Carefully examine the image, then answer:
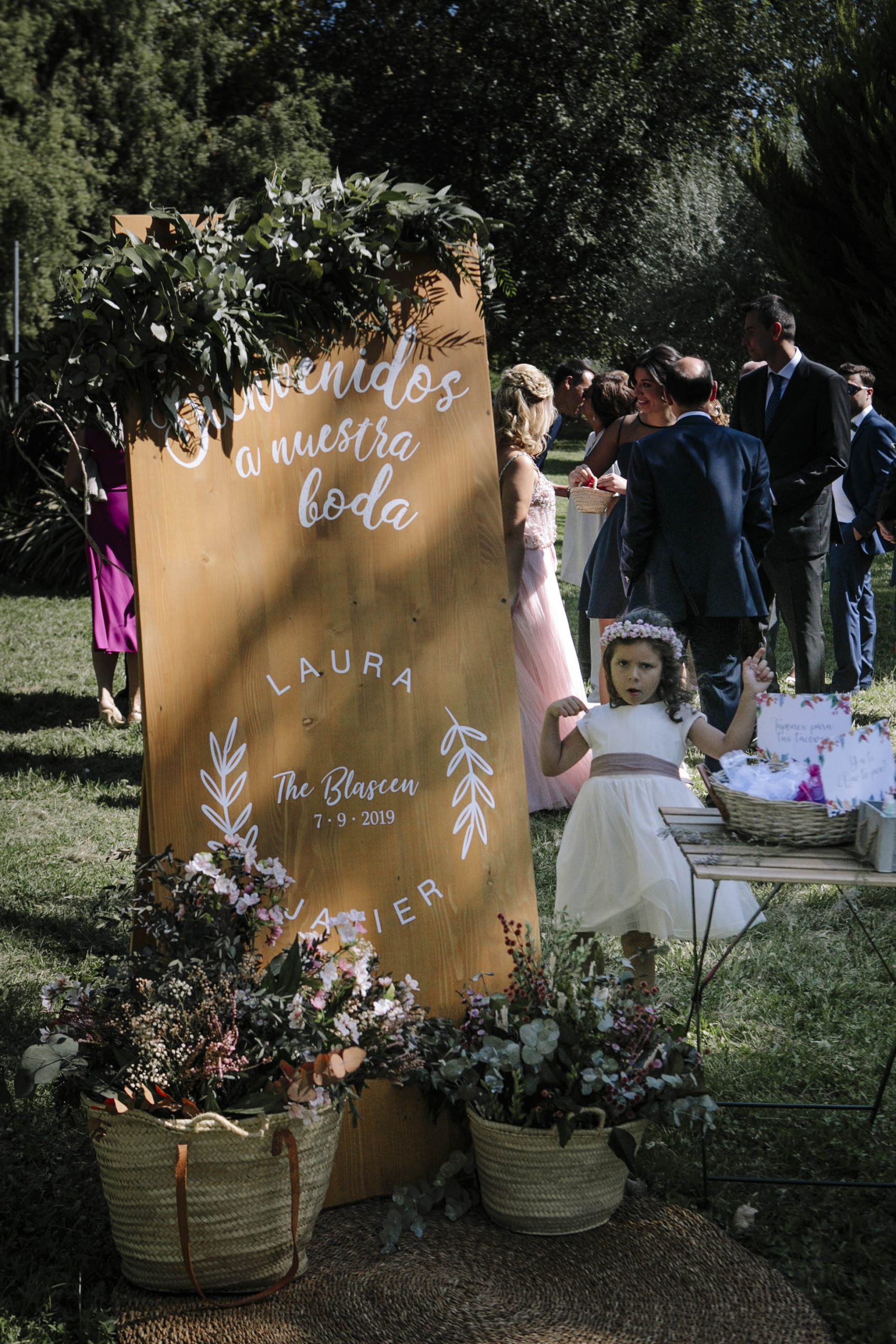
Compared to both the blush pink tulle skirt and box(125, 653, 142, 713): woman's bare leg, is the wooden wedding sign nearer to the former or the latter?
the blush pink tulle skirt

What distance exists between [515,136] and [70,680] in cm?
1710

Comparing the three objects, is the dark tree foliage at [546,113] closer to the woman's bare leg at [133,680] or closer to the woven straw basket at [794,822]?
Answer: the woman's bare leg at [133,680]

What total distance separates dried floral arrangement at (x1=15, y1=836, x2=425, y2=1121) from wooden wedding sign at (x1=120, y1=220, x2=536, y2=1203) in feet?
0.54

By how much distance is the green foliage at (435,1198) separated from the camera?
103 inches

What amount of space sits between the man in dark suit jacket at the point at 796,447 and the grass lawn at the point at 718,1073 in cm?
174

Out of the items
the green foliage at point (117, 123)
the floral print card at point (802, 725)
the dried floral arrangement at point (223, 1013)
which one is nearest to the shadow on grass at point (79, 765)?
the dried floral arrangement at point (223, 1013)

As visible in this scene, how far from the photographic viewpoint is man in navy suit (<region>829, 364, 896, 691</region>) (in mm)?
7098

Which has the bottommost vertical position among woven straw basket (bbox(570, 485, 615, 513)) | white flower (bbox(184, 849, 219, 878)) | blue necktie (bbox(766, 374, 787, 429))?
white flower (bbox(184, 849, 219, 878))

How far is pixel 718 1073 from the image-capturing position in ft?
10.8

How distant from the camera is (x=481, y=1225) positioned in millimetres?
2668

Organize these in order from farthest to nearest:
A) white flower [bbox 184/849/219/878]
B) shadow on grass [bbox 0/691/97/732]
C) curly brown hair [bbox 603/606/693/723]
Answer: shadow on grass [bbox 0/691/97/732], curly brown hair [bbox 603/606/693/723], white flower [bbox 184/849/219/878]

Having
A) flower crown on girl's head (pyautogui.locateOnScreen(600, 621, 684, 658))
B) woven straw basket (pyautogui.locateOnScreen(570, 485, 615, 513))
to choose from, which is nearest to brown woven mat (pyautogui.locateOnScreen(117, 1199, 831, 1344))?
flower crown on girl's head (pyautogui.locateOnScreen(600, 621, 684, 658))

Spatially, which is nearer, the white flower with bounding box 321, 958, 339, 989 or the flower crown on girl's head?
the white flower with bounding box 321, 958, 339, 989

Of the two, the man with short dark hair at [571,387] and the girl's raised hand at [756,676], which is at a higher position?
the man with short dark hair at [571,387]
